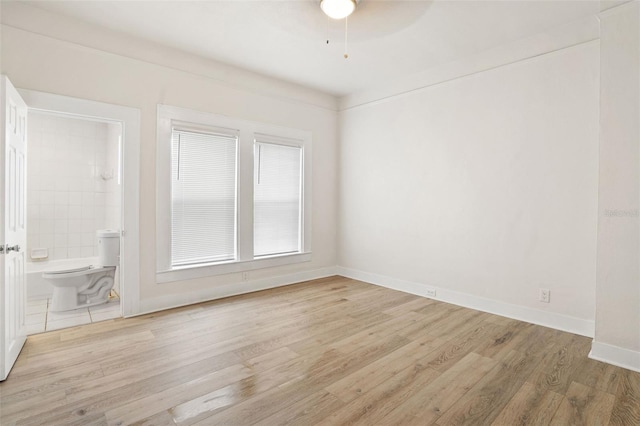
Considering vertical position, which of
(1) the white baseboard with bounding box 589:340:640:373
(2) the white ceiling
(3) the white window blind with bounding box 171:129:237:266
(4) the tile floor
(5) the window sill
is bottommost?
(4) the tile floor

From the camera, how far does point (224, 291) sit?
4.22 metres

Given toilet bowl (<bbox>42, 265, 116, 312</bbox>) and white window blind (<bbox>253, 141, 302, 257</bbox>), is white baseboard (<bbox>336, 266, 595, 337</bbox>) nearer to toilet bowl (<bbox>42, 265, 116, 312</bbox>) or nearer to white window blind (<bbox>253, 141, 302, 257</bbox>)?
white window blind (<bbox>253, 141, 302, 257</bbox>)

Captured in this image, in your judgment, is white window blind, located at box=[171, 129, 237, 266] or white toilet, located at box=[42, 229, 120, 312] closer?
white toilet, located at box=[42, 229, 120, 312]

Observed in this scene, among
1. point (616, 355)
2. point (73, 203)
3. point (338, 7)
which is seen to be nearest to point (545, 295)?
point (616, 355)

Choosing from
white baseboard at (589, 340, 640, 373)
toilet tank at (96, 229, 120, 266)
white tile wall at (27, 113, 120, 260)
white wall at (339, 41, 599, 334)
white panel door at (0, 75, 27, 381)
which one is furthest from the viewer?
white tile wall at (27, 113, 120, 260)

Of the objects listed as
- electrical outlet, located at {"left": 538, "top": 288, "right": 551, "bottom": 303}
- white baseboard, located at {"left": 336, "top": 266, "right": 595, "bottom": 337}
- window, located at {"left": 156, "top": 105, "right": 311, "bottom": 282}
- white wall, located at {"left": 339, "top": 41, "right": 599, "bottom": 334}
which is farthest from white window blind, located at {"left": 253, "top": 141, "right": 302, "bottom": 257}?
electrical outlet, located at {"left": 538, "top": 288, "right": 551, "bottom": 303}

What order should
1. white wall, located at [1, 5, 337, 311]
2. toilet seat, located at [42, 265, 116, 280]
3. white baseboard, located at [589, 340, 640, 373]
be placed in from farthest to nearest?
toilet seat, located at [42, 265, 116, 280]
white wall, located at [1, 5, 337, 311]
white baseboard, located at [589, 340, 640, 373]

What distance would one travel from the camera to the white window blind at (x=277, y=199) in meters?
4.63

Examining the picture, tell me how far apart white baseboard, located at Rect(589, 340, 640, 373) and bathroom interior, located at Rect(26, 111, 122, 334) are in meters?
4.97

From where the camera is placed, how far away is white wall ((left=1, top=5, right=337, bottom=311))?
2.95 metres

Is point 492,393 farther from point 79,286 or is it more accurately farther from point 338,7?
point 79,286

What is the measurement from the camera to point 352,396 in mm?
2068

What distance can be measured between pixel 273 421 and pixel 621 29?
3.78m

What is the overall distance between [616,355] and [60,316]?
520cm
